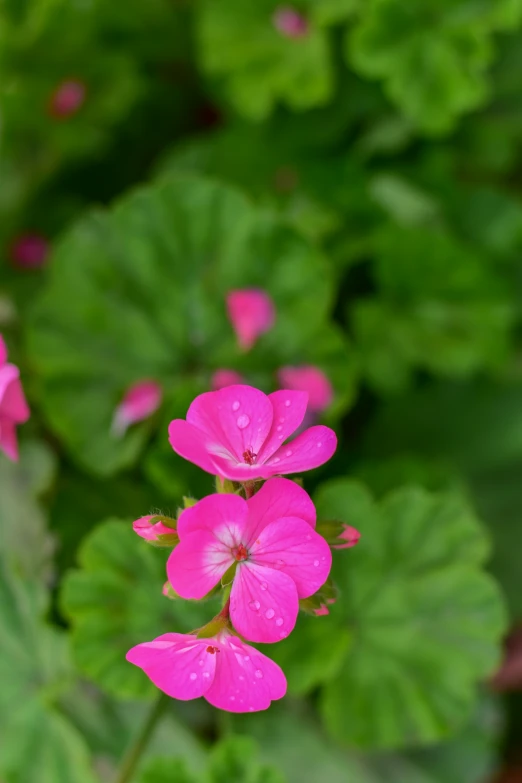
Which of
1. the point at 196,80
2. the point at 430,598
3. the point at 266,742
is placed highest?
the point at 196,80

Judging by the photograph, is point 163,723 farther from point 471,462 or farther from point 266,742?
point 471,462

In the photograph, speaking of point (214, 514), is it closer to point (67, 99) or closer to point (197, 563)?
point (197, 563)

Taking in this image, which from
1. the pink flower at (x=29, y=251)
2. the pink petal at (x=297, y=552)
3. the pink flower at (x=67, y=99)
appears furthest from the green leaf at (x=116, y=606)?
the pink flower at (x=67, y=99)

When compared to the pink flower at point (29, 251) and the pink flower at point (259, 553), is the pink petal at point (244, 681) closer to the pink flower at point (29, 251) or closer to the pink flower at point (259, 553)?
the pink flower at point (259, 553)

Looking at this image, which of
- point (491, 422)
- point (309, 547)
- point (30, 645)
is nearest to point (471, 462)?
point (491, 422)

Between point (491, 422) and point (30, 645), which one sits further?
point (491, 422)

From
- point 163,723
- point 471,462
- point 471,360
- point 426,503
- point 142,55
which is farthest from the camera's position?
point 142,55
